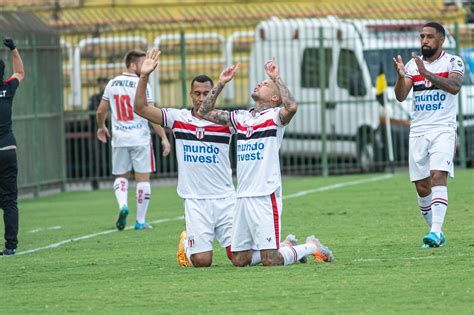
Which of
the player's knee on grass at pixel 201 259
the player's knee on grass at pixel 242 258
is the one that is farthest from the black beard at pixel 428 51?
the player's knee on grass at pixel 201 259

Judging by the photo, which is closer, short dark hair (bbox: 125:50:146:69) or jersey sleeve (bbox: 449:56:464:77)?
jersey sleeve (bbox: 449:56:464:77)

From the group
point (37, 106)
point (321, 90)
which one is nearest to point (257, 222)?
point (37, 106)

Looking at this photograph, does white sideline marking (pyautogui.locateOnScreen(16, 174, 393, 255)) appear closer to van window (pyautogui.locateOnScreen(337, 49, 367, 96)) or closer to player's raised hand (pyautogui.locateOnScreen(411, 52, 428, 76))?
van window (pyautogui.locateOnScreen(337, 49, 367, 96))

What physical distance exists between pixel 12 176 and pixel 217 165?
2.84 meters

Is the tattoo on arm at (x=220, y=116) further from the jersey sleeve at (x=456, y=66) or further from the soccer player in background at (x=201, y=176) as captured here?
the jersey sleeve at (x=456, y=66)

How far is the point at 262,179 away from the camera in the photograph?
1162cm

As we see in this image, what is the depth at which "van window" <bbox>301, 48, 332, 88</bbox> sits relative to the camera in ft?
86.8

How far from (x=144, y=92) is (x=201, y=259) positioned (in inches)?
61.4

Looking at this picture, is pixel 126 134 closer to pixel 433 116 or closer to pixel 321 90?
Answer: pixel 433 116

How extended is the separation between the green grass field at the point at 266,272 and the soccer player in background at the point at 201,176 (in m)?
0.27

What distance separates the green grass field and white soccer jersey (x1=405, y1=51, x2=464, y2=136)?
3.79 feet

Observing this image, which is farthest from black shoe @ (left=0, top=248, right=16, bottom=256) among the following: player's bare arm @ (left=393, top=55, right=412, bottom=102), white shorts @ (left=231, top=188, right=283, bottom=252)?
player's bare arm @ (left=393, top=55, right=412, bottom=102)

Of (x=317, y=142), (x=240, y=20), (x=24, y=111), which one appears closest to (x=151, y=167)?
(x=24, y=111)

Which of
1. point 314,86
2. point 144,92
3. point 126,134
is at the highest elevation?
point 314,86
